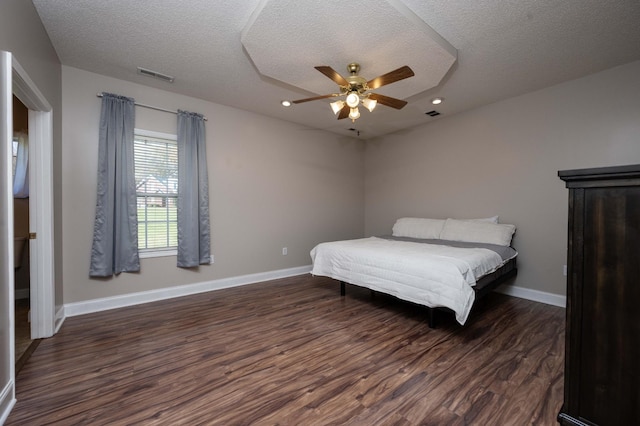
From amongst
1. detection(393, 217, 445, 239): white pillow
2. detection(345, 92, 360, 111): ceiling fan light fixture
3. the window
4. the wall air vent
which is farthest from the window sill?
detection(393, 217, 445, 239): white pillow

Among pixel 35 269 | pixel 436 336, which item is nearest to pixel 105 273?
pixel 35 269

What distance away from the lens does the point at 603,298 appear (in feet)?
3.92

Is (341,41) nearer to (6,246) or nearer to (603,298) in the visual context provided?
(603,298)

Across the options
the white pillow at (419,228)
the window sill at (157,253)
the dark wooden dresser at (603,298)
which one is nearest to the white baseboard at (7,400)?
the window sill at (157,253)

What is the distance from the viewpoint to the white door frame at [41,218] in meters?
2.29

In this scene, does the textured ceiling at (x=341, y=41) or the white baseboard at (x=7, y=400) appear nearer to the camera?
the white baseboard at (x=7, y=400)

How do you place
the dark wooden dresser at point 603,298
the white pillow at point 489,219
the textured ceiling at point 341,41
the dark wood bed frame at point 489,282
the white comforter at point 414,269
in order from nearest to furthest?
the dark wooden dresser at point 603,298, the textured ceiling at point 341,41, the white comforter at point 414,269, the dark wood bed frame at point 489,282, the white pillow at point 489,219

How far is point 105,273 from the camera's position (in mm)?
2996

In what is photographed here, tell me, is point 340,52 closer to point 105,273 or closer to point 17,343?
point 105,273

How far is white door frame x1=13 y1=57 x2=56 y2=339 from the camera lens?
2.29 meters

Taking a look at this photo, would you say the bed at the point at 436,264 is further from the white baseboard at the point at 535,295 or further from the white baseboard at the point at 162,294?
the white baseboard at the point at 162,294

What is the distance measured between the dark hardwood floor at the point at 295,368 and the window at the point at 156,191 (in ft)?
2.73

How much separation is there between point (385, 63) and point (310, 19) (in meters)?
0.92

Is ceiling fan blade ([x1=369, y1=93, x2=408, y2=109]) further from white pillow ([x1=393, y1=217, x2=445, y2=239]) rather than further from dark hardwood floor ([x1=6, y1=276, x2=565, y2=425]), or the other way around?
dark hardwood floor ([x1=6, y1=276, x2=565, y2=425])
